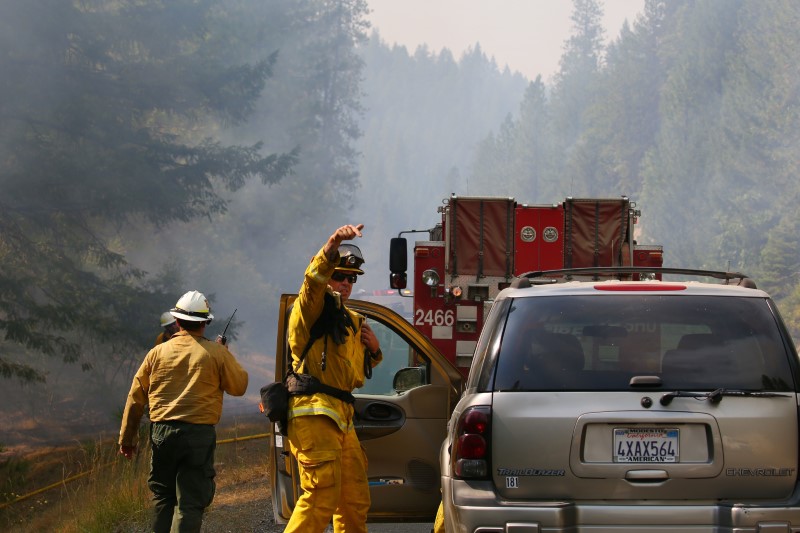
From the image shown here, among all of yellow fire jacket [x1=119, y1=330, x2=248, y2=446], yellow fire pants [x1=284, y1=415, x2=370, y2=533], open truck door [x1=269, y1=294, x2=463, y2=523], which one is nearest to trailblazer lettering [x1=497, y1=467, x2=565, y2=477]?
yellow fire pants [x1=284, y1=415, x2=370, y2=533]

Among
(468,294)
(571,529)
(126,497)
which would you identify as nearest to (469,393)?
(571,529)

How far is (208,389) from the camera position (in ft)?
22.7

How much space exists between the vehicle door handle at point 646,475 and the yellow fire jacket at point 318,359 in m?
1.88

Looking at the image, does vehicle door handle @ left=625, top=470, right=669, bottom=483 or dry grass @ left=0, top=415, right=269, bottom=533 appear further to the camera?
dry grass @ left=0, top=415, right=269, bottom=533

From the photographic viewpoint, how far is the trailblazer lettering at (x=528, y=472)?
4711 mm

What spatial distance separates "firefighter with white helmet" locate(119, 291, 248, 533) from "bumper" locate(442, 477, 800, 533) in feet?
8.39

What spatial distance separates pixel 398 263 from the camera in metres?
12.8

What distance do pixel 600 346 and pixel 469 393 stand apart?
61 centimetres

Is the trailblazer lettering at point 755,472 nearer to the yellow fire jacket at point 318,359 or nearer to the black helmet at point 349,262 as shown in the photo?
the yellow fire jacket at point 318,359

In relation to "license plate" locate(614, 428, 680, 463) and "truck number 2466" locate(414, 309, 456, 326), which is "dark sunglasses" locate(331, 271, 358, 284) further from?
"truck number 2466" locate(414, 309, 456, 326)

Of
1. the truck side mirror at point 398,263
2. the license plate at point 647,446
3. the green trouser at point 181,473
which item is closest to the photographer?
the license plate at point 647,446

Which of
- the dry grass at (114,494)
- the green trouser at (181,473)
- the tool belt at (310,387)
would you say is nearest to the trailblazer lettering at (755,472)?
the tool belt at (310,387)

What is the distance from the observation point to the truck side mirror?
1283 cm

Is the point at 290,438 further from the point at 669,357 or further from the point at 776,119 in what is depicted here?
the point at 776,119
